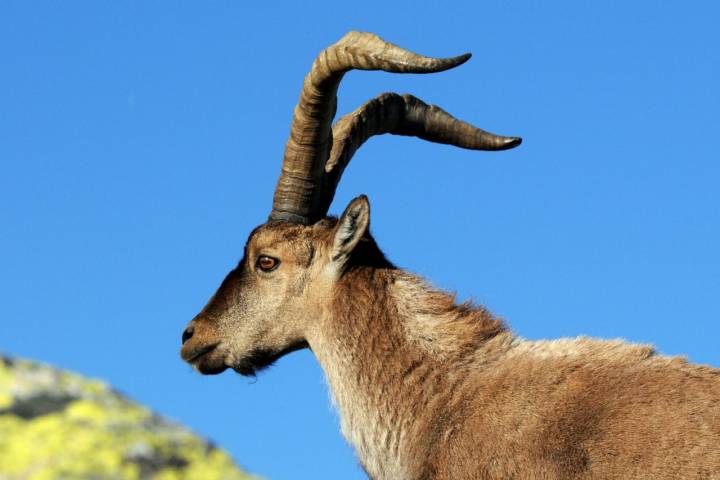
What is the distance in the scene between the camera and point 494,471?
8.43 metres

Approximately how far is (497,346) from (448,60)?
9.21 ft

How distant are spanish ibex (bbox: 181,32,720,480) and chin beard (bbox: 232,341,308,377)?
0.8 inches

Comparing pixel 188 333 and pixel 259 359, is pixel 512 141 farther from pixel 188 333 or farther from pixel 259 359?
pixel 188 333

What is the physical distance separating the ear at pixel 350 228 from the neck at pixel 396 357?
25cm

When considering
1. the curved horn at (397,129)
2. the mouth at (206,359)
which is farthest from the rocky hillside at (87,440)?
the curved horn at (397,129)

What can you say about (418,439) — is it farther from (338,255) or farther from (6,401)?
(6,401)

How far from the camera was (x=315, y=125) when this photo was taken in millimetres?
11523

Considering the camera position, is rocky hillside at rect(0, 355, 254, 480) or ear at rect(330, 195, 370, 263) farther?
ear at rect(330, 195, 370, 263)

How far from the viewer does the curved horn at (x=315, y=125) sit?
1082cm

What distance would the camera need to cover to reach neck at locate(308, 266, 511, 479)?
926 cm

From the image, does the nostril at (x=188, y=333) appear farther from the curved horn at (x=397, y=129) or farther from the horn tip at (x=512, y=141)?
the horn tip at (x=512, y=141)

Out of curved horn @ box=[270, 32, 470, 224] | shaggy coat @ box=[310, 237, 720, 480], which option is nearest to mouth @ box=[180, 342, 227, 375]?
shaggy coat @ box=[310, 237, 720, 480]

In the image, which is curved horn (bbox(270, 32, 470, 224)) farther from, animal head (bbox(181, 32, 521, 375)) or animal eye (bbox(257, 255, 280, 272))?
animal eye (bbox(257, 255, 280, 272))

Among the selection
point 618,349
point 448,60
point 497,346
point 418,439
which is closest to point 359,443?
point 418,439
